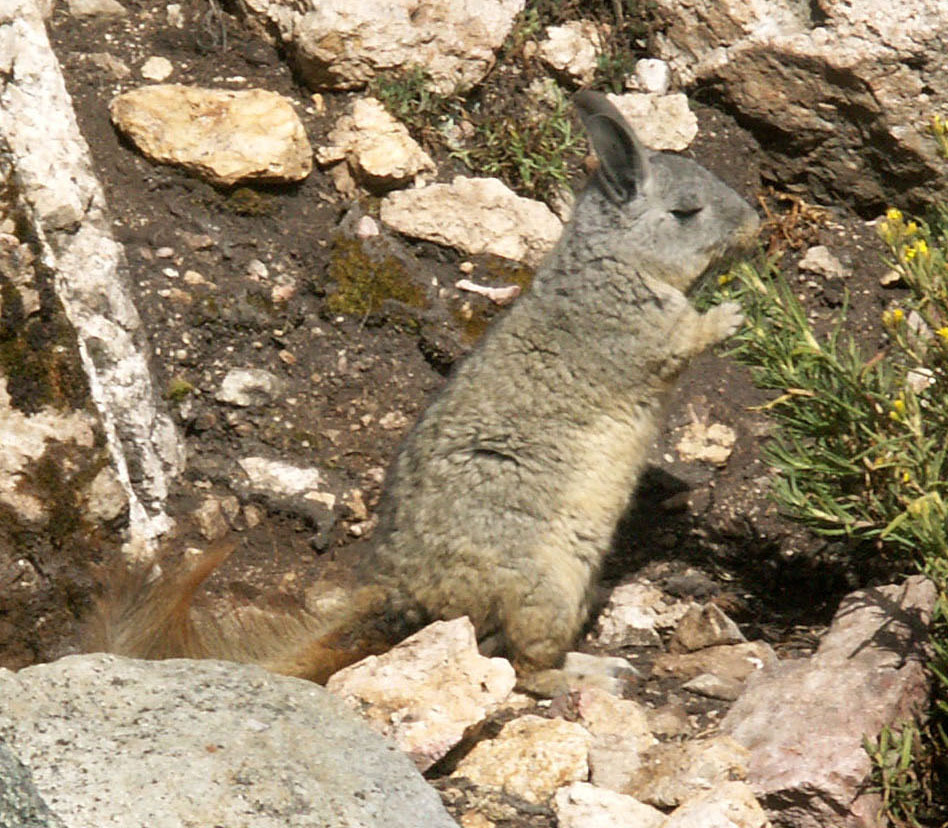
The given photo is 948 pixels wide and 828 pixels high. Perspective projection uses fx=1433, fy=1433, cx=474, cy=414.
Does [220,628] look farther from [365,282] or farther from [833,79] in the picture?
[833,79]

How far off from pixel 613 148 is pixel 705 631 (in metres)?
1.87

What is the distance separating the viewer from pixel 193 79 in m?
6.54

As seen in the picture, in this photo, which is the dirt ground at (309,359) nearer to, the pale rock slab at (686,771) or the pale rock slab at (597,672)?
the pale rock slab at (597,672)

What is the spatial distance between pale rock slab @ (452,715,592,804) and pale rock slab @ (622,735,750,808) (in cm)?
18

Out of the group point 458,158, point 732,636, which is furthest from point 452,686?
point 458,158

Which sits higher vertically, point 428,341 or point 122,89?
point 122,89

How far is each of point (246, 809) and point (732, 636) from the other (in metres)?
2.52

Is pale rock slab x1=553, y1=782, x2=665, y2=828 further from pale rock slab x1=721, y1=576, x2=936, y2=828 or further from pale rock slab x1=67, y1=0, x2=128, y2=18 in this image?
pale rock slab x1=67, y1=0, x2=128, y2=18

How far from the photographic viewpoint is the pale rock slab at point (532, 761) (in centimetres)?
429

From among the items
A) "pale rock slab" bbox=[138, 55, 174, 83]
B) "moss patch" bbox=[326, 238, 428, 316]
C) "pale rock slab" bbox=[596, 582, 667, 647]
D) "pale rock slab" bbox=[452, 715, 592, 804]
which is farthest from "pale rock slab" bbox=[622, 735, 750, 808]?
"pale rock slab" bbox=[138, 55, 174, 83]

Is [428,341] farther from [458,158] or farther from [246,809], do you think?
[246,809]

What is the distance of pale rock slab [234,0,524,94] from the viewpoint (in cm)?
656

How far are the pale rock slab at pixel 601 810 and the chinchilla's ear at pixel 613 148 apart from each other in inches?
96.4

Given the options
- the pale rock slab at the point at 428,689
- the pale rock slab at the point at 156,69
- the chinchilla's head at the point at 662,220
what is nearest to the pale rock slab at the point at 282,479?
the pale rock slab at the point at 428,689
